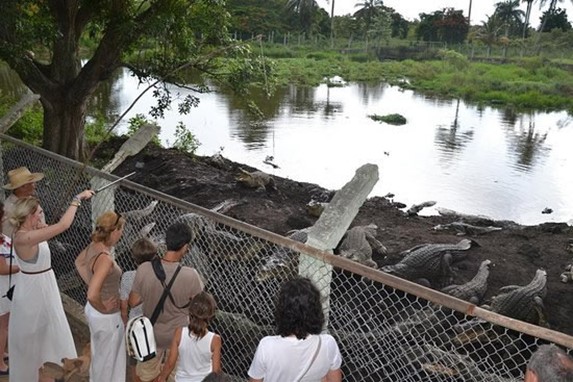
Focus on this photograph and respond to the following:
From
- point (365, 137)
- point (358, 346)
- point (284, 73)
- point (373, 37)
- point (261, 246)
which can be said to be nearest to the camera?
point (358, 346)

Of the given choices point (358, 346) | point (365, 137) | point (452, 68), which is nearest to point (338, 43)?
point (452, 68)

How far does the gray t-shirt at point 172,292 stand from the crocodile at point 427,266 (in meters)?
3.80

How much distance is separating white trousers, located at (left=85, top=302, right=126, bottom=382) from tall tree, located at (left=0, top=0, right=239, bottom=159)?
6.23m

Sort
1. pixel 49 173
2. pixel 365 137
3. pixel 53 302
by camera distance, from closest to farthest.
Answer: pixel 53 302, pixel 49 173, pixel 365 137

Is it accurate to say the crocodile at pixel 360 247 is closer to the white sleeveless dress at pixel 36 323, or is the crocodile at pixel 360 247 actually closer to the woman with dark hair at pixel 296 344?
the white sleeveless dress at pixel 36 323

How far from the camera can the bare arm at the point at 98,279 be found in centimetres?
286

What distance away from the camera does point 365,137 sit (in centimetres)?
1944

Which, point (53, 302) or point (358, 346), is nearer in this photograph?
point (53, 302)

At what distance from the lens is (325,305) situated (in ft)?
9.97

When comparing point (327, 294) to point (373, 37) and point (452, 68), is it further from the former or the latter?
point (373, 37)

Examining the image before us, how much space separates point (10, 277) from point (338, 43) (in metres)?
63.6

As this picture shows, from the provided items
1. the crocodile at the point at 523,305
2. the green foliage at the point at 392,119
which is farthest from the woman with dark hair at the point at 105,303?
the green foliage at the point at 392,119

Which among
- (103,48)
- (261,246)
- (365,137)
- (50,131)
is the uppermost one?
(103,48)

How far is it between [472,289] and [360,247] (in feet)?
4.71
